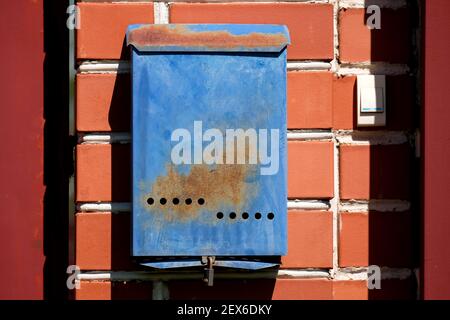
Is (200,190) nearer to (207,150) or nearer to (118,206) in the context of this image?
(207,150)

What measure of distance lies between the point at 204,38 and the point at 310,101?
0.97 ft

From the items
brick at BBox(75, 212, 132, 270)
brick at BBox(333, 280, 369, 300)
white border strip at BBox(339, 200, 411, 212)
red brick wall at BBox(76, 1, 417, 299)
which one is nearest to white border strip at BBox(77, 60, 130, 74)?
red brick wall at BBox(76, 1, 417, 299)

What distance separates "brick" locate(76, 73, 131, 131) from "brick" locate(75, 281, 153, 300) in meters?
0.36

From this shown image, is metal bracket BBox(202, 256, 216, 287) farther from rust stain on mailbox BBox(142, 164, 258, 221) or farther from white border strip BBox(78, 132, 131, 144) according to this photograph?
white border strip BBox(78, 132, 131, 144)

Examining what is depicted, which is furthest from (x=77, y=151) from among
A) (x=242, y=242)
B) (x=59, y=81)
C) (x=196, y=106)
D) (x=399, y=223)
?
(x=399, y=223)

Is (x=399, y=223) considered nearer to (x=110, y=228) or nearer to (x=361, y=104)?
(x=361, y=104)

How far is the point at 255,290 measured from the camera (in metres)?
1.84

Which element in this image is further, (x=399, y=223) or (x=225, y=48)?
(x=399, y=223)

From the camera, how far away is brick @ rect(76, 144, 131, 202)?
183cm

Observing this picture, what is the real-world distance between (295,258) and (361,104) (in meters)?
0.39

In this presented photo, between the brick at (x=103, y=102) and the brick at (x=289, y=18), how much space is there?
202mm

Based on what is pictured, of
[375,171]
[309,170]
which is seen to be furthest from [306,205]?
[375,171]
